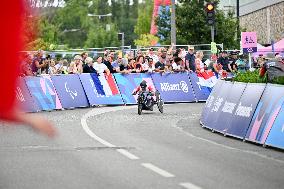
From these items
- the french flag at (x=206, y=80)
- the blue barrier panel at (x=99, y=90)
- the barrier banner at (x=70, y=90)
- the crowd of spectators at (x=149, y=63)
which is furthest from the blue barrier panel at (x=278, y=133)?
the french flag at (x=206, y=80)

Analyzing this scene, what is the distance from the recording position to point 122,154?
44.3 feet

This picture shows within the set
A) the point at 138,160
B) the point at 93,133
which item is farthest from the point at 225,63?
the point at 138,160

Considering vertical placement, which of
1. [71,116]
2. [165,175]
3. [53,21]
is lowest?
[71,116]

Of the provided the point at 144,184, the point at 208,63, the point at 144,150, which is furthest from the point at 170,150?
the point at 208,63

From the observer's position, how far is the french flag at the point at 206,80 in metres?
35.2

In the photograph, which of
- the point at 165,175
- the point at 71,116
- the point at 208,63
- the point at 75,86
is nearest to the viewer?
the point at 165,175

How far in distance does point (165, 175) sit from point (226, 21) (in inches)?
1909

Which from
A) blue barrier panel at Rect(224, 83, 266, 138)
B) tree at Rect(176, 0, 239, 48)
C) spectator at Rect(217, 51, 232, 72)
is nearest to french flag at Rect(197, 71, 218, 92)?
spectator at Rect(217, 51, 232, 72)

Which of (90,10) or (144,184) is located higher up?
(90,10)

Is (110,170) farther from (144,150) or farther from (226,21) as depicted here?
(226,21)

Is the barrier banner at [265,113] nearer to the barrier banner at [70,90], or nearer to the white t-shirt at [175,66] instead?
the barrier banner at [70,90]

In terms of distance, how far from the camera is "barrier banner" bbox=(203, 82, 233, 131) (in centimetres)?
1895

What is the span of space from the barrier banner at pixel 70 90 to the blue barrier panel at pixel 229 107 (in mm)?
12051

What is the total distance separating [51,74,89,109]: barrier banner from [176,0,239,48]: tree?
88.4 ft
